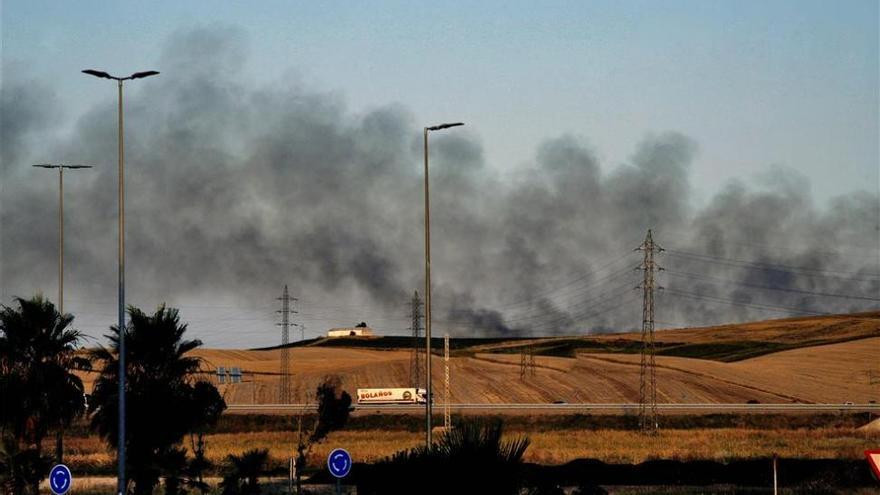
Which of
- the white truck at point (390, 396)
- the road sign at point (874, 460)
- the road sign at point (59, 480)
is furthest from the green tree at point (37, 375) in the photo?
the white truck at point (390, 396)

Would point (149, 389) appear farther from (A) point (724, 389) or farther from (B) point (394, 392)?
(A) point (724, 389)

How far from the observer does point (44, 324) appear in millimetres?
54281

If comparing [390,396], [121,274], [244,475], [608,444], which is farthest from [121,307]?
[390,396]

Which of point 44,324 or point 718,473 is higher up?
point 44,324

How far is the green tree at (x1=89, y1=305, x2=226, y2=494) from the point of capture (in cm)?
4972

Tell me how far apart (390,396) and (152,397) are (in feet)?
265

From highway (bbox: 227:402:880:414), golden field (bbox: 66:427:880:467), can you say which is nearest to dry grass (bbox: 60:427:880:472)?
golden field (bbox: 66:427:880:467)

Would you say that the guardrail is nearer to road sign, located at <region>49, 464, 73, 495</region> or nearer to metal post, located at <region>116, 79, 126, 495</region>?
metal post, located at <region>116, 79, 126, 495</region>

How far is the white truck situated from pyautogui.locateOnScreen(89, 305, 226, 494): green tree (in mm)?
78025

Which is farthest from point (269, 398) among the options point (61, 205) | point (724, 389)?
point (61, 205)

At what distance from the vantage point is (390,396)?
429ft

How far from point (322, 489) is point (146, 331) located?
9065mm

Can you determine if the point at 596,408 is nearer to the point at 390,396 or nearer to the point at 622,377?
the point at 390,396

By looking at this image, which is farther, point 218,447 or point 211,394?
point 218,447
